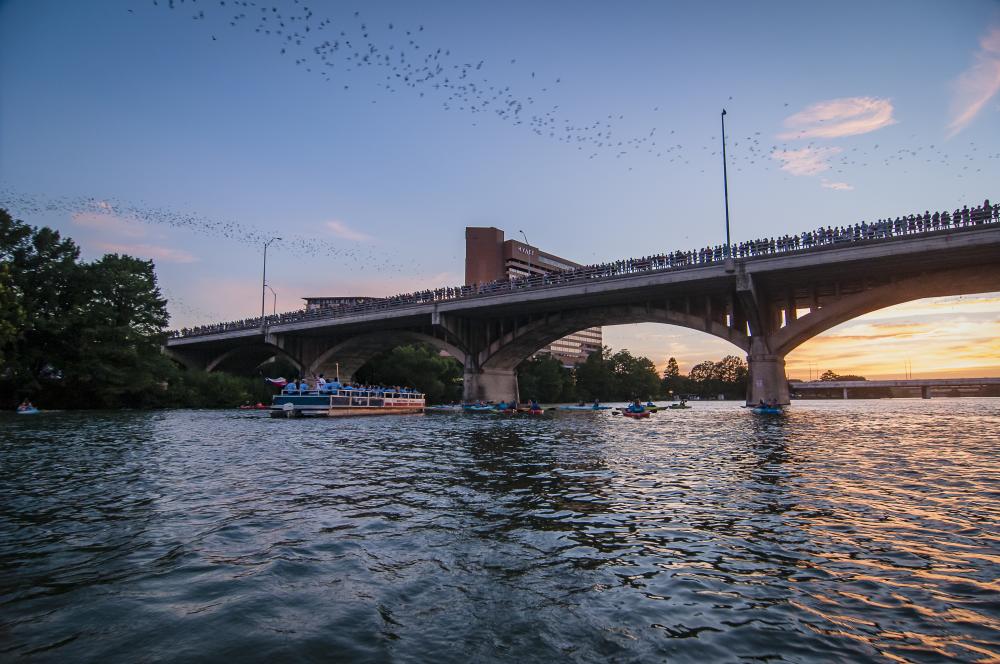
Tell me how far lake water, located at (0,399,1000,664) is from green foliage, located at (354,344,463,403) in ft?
253

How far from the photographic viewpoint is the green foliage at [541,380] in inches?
4397

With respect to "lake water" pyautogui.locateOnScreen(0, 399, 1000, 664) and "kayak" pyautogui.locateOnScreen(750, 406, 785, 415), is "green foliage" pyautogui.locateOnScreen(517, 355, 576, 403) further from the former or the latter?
"lake water" pyautogui.locateOnScreen(0, 399, 1000, 664)

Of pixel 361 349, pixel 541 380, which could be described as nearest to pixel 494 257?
pixel 541 380

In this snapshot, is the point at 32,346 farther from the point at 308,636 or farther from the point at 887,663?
the point at 887,663

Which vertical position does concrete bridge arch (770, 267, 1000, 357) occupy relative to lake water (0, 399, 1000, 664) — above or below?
above

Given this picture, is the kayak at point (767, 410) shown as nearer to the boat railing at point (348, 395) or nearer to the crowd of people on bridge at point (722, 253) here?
the crowd of people on bridge at point (722, 253)

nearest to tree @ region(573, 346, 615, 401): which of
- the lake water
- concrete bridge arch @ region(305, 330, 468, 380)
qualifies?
concrete bridge arch @ region(305, 330, 468, 380)

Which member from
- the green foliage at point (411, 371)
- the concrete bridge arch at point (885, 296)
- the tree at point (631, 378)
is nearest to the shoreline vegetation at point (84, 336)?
the green foliage at point (411, 371)

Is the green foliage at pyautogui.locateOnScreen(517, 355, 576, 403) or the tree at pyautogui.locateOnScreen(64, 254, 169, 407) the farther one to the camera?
the green foliage at pyautogui.locateOnScreen(517, 355, 576, 403)

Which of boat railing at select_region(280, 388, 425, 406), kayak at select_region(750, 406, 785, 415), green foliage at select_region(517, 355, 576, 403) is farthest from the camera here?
green foliage at select_region(517, 355, 576, 403)

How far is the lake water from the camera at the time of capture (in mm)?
4605

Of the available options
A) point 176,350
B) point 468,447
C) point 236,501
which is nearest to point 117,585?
point 236,501

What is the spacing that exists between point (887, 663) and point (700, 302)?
1857 inches

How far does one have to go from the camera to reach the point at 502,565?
6.63m
